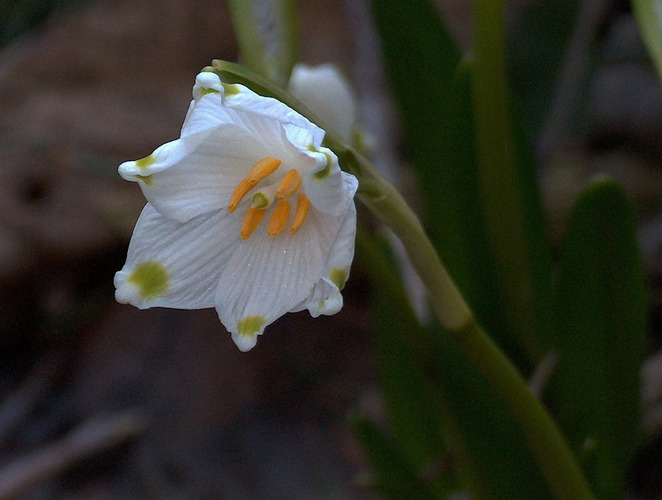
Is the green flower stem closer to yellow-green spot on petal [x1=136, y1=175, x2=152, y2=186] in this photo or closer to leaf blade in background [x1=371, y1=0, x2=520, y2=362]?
yellow-green spot on petal [x1=136, y1=175, x2=152, y2=186]

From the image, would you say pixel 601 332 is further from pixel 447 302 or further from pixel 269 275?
pixel 269 275

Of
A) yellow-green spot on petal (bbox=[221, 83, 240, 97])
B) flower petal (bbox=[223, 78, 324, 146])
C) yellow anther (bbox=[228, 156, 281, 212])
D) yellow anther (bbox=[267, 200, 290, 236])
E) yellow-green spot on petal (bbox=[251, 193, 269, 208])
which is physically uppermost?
yellow-green spot on petal (bbox=[221, 83, 240, 97])

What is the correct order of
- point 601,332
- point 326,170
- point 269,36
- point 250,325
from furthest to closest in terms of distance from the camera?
point 601,332, point 269,36, point 250,325, point 326,170

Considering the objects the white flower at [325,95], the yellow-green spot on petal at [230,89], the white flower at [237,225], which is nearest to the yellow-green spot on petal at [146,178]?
the white flower at [237,225]

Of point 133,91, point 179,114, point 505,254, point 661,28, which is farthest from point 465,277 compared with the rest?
point 133,91

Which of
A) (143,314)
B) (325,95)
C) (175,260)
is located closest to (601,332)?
(325,95)

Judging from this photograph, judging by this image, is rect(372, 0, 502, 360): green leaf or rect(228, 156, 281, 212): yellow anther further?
rect(372, 0, 502, 360): green leaf

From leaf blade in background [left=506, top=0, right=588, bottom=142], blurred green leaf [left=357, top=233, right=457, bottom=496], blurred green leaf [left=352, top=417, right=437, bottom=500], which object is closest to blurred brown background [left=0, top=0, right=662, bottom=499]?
leaf blade in background [left=506, top=0, right=588, bottom=142]
